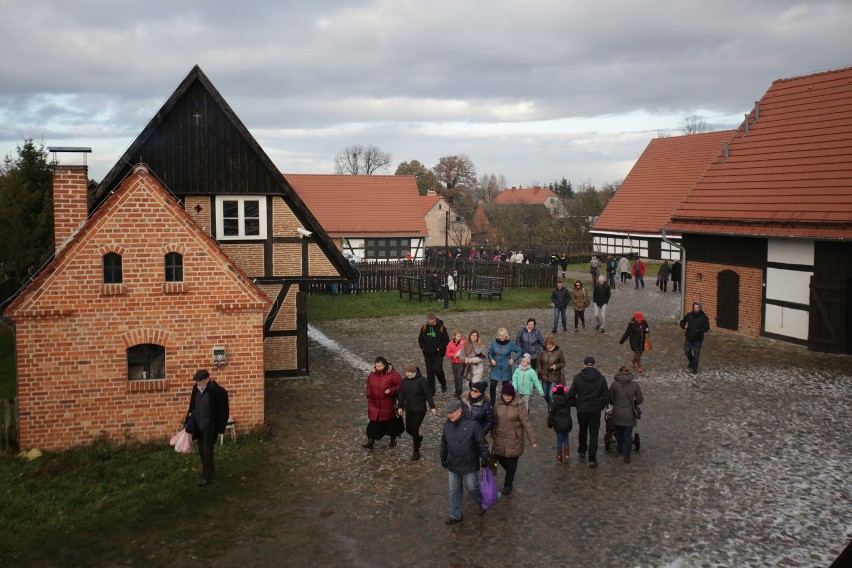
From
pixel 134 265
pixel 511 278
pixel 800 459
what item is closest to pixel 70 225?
pixel 134 265

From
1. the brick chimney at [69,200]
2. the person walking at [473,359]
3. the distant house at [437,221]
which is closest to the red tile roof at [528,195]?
the distant house at [437,221]

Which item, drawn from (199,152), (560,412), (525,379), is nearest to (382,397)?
(525,379)

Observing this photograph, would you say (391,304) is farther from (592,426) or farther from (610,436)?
(592,426)

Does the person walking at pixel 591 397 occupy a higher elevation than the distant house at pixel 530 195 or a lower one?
lower

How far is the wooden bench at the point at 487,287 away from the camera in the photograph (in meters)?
31.0

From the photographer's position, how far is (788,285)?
2061 centimetres

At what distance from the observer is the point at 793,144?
22391mm

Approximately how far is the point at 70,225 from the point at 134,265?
7.56ft

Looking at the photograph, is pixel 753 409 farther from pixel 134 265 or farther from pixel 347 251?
pixel 347 251

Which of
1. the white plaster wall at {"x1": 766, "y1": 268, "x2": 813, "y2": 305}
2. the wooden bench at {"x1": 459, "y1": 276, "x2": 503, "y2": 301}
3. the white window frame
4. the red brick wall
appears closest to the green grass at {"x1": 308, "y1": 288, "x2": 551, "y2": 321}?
the wooden bench at {"x1": 459, "y1": 276, "x2": 503, "y2": 301}

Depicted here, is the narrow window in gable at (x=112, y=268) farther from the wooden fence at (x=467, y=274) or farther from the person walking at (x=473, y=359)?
the wooden fence at (x=467, y=274)

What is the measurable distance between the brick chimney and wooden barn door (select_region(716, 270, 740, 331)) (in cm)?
1811

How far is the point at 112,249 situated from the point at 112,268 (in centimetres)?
32

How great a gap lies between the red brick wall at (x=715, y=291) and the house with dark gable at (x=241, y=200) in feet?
39.8
